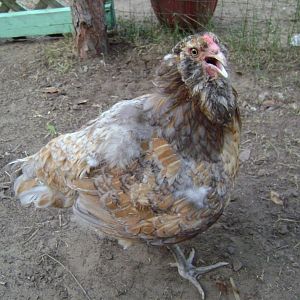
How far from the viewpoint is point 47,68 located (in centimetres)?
505

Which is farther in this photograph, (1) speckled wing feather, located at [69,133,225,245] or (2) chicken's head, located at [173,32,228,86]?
(1) speckled wing feather, located at [69,133,225,245]

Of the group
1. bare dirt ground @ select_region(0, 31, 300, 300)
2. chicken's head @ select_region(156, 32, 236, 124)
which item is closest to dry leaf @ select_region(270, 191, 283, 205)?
bare dirt ground @ select_region(0, 31, 300, 300)

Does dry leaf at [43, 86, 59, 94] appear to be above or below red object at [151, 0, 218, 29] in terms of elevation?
below

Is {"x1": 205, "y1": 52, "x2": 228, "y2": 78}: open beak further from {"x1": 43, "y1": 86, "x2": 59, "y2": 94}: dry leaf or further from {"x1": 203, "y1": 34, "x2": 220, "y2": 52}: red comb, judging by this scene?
{"x1": 43, "y1": 86, "x2": 59, "y2": 94}: dry leaf

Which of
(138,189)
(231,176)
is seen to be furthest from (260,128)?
(138,189)

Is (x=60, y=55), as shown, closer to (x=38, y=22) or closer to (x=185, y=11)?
(x=38, y=22)

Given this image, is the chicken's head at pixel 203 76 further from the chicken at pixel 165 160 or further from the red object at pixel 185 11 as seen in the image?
the red object at pixel 185 11

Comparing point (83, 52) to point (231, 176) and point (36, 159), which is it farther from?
point (231, 176)

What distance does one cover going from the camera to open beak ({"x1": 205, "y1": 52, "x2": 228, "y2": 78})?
2298 mm

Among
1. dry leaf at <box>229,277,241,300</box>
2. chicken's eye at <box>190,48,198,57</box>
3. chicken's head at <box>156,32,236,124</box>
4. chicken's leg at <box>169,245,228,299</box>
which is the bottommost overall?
dry leaf at <box>229,277,241,300</box>

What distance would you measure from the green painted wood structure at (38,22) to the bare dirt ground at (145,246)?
0.98m

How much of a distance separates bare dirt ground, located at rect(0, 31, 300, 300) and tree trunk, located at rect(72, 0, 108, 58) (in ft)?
1.59

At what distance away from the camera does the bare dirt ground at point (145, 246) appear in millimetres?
3057

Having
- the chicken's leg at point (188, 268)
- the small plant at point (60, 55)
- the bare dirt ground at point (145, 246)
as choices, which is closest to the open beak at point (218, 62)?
the chicken's leg at point (188, 268)
